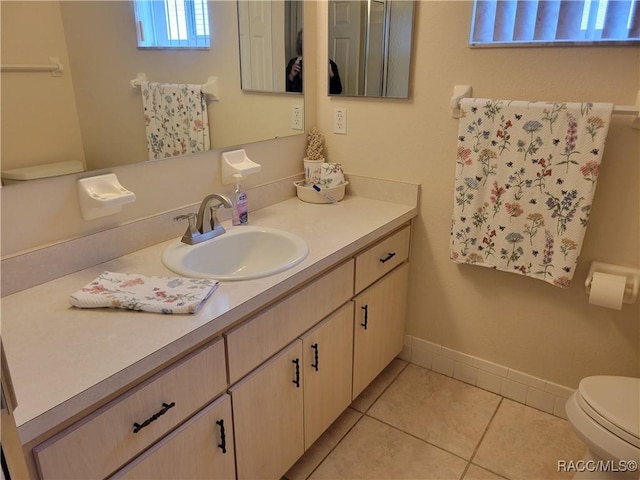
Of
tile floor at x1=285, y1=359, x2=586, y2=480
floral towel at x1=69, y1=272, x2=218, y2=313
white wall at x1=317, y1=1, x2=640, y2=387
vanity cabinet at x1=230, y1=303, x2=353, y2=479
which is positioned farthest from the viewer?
tile floor at x1=285, y1=359, x2=586, y2=480

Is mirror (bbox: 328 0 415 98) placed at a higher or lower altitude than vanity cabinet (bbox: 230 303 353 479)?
higher

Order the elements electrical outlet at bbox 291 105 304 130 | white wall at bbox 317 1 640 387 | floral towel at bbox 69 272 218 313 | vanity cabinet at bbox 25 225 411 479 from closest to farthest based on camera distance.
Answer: vanity cabinet at bbox 25 225 411 479 → floral towel at bbox 69 272 218 313 → white wall at bbox 317 1 640 387 → electrical outlet at bbox 291 105 304 130

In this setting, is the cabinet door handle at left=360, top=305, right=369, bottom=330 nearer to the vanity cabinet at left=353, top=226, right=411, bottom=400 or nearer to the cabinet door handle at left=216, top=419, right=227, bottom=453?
the vanity cabinet at left=353, top=226, right=411, bottom=400

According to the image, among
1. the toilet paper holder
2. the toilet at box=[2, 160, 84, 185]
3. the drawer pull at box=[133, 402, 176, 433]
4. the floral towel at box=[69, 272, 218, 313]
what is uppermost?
the toilet at box=[2, 160, 84, 185]

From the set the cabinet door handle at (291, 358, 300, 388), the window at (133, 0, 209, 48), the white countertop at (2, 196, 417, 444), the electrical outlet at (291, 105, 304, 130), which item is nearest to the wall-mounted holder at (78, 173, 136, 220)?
the white countertop at (2, 196, 417, 444)

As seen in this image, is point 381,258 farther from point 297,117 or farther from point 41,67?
point 41,67

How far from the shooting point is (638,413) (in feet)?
4.62

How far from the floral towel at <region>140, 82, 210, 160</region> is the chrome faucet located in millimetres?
206

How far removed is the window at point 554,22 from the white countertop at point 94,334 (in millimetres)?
966

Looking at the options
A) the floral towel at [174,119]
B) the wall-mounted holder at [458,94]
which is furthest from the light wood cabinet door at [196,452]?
the wall-mounted holder at [458,94]

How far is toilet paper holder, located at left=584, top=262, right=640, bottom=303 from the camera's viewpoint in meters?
1.64

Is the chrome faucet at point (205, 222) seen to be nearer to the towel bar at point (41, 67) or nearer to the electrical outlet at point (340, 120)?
the towel bar at point (41, 67)

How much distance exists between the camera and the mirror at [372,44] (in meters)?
1.88

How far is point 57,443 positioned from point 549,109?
5.50 feet
